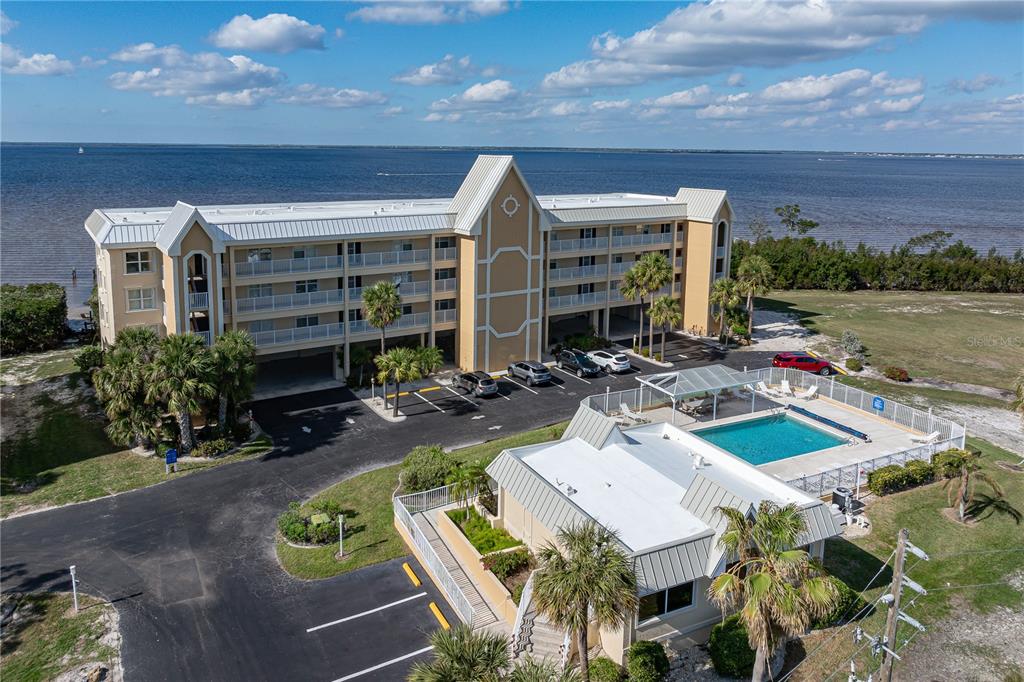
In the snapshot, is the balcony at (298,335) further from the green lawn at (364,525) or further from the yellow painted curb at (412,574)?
the yellow painted curb at (412,574)

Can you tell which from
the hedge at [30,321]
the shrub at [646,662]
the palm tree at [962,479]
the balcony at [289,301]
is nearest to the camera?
the shrub at [646,662]

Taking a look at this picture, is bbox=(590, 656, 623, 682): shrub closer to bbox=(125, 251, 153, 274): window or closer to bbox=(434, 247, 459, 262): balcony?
bbox=(434, 247, 459, 262): balcony

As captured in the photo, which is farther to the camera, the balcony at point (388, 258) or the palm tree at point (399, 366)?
the balcony at point (388, 258)

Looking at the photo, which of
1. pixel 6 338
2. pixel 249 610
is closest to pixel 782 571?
pixel 249 610

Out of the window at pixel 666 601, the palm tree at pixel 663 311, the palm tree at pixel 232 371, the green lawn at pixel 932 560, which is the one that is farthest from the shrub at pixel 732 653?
the palm tree at pixel 663 311

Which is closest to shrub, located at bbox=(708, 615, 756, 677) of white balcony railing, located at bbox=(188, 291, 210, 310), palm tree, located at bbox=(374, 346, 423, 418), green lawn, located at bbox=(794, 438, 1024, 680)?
green lawn, located at bbox=(794, 438, 1024, 680)

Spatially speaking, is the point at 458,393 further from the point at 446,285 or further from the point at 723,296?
the point at 723,296
